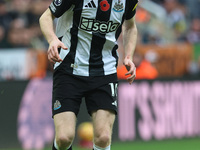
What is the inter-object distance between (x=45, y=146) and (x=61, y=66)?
421 centimetres

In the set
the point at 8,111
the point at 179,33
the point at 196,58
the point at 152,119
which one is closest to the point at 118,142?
the point at 152,119

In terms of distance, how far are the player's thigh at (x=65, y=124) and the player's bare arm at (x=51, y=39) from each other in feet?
1.90

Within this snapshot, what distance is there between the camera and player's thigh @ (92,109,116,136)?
17.7 feet

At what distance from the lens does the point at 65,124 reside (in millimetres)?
5348

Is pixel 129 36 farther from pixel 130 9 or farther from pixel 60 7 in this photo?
pixel 60 7

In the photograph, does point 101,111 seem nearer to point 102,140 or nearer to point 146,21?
point 102,140

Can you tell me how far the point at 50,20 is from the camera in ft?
17.9

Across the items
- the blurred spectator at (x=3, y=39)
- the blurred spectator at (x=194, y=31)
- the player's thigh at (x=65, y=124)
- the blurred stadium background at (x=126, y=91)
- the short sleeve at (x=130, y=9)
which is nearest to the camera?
the player's thigh at (x=65, y=124)

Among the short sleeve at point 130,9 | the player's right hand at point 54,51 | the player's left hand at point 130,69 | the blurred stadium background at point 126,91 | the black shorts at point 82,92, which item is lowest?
the blurred stadium background at point 126,91

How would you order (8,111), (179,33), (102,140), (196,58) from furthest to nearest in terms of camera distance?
(179,33)
(196,58)
(8,111)
(102,140)

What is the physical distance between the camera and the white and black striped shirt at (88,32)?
5496 mm

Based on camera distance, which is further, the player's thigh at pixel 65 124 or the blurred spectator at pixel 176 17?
the blurred spectator at pixel 176 17

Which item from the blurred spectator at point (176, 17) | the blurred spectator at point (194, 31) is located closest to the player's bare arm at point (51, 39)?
the blurred spectator at point (176, 17)

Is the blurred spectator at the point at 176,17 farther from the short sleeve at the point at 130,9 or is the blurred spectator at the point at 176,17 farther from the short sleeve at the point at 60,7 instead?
the short sleeve at the point at 60,7
